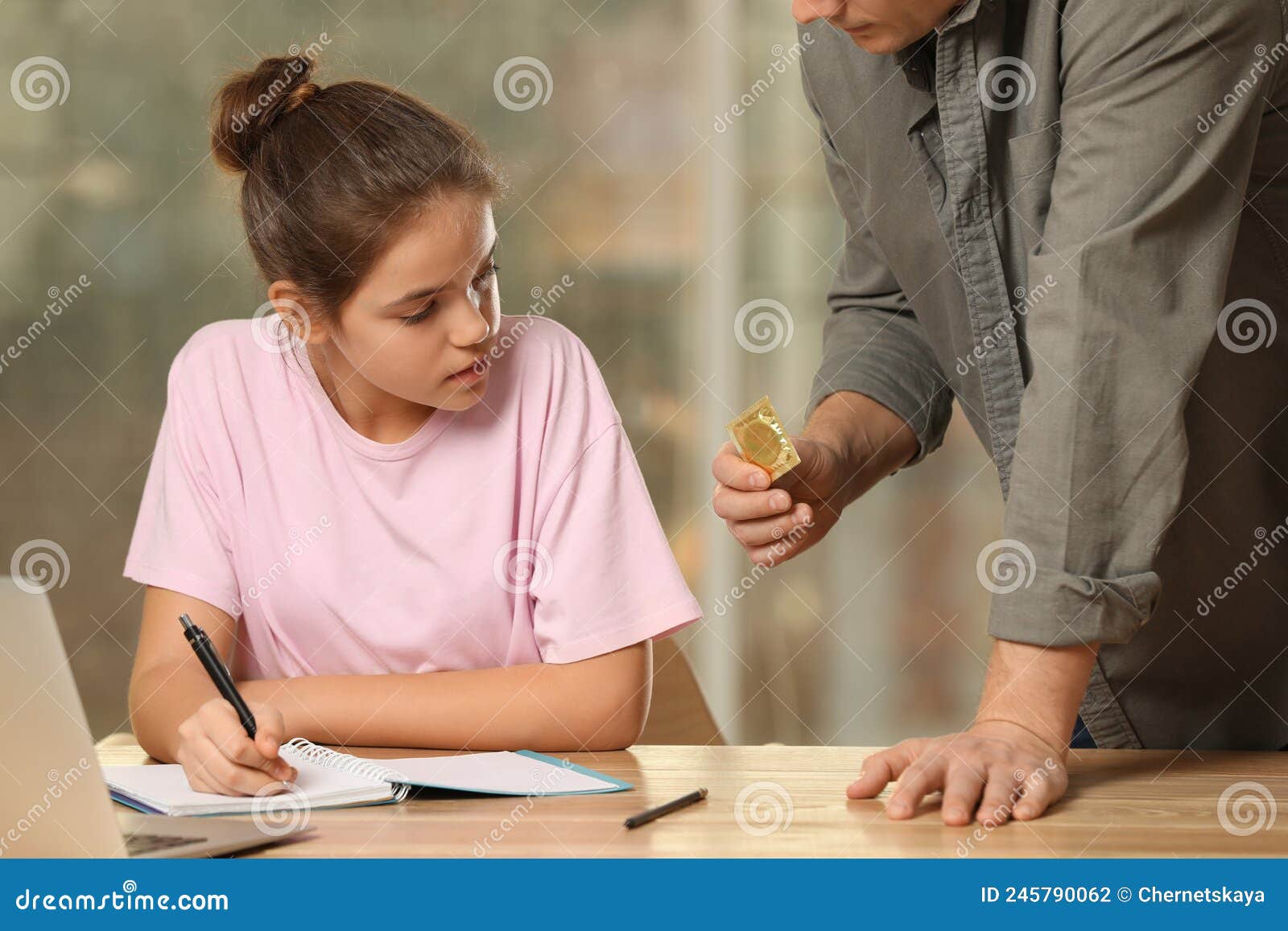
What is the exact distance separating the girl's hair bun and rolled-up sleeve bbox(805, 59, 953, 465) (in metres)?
0.57

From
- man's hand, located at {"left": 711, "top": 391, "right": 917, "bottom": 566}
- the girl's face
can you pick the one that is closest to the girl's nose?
the girl's face

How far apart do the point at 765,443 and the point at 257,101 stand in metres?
0.68

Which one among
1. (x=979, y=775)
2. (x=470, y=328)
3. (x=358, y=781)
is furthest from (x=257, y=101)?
(x=979, y=775)

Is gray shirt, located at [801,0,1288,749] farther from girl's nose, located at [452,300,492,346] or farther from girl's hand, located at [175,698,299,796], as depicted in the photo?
girl's hand, located at [175,698,299,796]

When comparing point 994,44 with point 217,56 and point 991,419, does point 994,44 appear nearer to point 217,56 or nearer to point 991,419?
point 991,419

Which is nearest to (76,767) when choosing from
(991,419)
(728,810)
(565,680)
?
(728,810)

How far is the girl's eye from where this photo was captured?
1.27m

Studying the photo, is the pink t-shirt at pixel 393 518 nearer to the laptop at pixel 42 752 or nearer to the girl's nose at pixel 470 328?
the girl's nose at pixel 470 328

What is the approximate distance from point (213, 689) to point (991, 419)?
815 mm

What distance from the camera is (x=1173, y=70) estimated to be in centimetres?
95

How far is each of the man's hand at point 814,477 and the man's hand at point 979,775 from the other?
267mm

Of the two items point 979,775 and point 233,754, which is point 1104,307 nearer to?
point 979,775

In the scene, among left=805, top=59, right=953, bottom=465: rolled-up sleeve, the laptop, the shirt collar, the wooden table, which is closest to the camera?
the laptop

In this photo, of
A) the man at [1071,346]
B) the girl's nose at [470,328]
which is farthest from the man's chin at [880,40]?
the girl's nose at [470,328]
